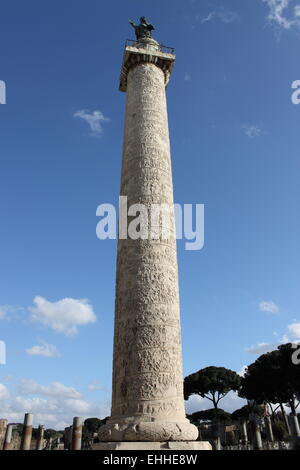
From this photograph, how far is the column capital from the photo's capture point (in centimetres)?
1095

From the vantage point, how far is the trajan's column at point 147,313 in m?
5.95

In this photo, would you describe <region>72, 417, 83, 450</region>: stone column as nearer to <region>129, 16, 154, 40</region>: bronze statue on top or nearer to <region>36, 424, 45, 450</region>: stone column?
<region>36, 424, 45, 450</region>: stone column

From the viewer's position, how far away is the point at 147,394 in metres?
6.23

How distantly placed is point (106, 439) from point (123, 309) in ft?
7.62

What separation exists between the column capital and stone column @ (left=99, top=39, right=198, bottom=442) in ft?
4.41

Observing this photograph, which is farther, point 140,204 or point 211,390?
point 211,390

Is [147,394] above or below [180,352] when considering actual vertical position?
below

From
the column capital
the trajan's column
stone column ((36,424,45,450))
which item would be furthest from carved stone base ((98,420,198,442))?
stone column ((36,424,45,450))

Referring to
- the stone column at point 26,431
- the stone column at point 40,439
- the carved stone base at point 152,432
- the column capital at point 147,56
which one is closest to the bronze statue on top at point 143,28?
the column capital at point 147,56

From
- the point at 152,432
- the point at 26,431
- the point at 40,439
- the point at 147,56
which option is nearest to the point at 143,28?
the point at 147,56

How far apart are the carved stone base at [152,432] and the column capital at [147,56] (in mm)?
9922
